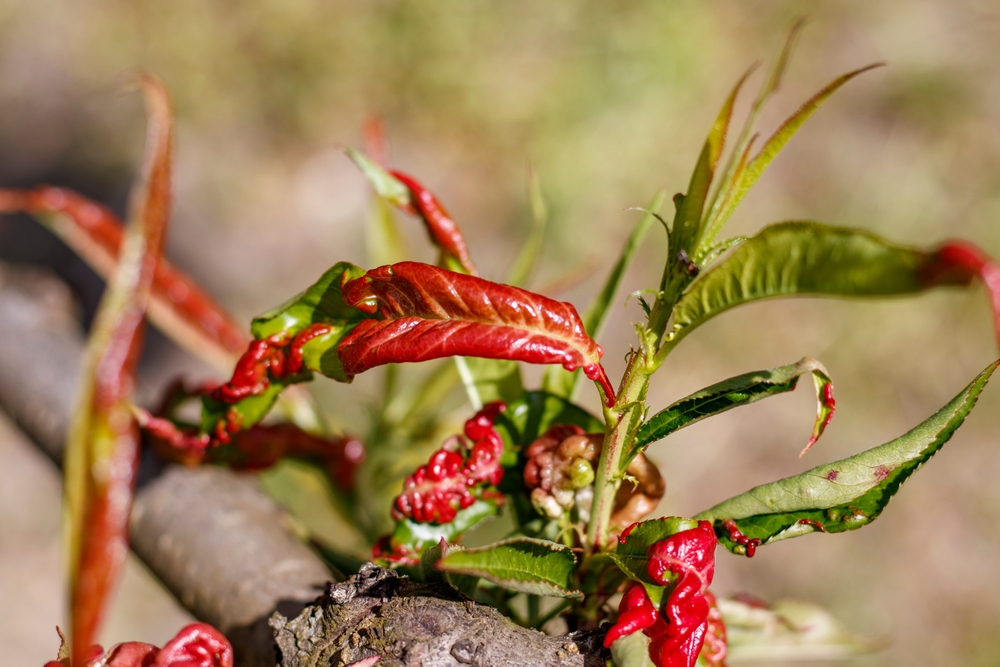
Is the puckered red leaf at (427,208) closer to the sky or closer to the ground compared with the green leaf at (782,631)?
closer to the sky

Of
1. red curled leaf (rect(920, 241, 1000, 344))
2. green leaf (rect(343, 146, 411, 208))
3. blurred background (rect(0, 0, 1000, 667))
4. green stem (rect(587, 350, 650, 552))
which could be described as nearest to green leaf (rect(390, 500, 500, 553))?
green stem (rect(587, 350, 650, 552))

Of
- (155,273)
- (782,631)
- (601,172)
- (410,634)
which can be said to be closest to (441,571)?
(410,634)

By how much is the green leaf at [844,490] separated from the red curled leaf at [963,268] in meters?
0.11

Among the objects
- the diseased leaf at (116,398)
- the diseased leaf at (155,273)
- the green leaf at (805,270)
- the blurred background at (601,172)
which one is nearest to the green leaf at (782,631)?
the green leaf at (805,270)

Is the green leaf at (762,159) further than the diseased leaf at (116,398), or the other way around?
the diseased leaf at (116,398)

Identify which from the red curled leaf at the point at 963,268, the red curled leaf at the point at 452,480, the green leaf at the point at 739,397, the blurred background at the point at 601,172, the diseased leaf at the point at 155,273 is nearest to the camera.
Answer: the red curled leaf at the point at 963,268

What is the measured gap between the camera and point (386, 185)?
0.95 m

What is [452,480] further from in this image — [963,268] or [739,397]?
[963,268]

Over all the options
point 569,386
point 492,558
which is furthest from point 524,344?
point 569,386

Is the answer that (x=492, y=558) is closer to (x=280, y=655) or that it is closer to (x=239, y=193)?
(x=280, y=655)

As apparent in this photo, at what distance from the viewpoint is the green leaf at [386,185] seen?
941 mm

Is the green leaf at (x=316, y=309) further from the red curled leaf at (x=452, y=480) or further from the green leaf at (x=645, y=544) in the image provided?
the green leaf at (x=645, y=544)

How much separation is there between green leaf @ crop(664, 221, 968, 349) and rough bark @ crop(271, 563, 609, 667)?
329 millimetres

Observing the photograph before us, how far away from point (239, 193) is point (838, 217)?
8.29 feet
